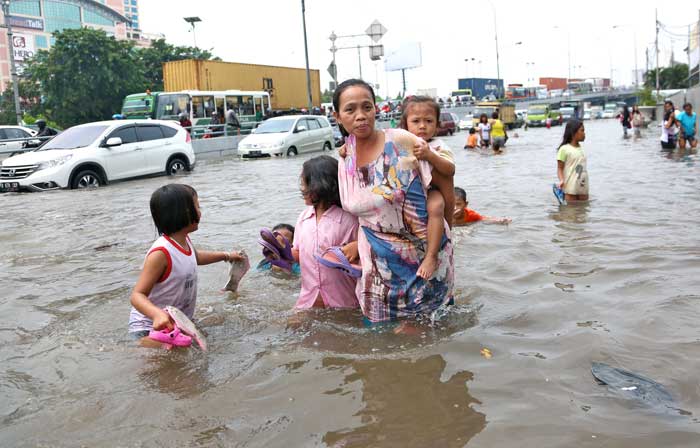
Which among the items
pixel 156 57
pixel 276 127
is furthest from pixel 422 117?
pixel 156 57

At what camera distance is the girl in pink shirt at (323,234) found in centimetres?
394

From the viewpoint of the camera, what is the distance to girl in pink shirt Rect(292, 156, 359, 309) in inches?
155

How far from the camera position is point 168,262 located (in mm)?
3686

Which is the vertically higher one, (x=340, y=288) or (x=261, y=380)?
(x=340, y=288)

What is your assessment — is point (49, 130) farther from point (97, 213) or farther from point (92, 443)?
point (92, 443)

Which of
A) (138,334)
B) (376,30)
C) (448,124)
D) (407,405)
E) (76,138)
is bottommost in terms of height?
(407,405)

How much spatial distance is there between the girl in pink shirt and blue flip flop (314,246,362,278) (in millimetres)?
94

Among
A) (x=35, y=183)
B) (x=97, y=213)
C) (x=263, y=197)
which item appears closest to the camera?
(x=97, y=213)

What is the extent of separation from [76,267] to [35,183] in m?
7.81

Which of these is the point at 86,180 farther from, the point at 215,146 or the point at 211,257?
the point at 215,146

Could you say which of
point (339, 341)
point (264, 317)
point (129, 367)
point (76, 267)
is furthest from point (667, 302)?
point (76, 267)

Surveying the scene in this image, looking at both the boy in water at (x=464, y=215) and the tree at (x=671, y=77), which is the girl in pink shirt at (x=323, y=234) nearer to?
the boy in water at (x=464, y=215)

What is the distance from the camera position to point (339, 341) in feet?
12.6

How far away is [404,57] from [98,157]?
65.6 metres
